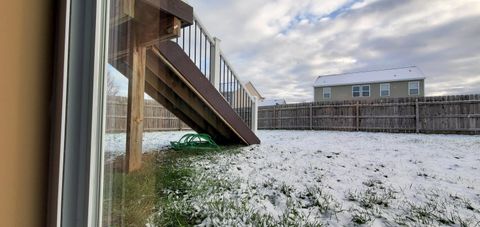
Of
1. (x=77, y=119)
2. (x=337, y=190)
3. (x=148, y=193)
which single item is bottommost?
(x=337, y=190)

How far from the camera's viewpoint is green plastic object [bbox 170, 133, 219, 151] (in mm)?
3336

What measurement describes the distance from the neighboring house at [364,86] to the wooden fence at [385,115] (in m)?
0.98

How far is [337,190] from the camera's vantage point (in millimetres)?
1799

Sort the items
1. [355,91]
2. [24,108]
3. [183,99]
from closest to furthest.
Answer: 1. [24,108]
2. [183,99]
3. [355,91]

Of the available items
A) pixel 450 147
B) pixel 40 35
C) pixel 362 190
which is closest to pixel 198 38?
pixel 362 190

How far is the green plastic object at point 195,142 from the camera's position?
334cm

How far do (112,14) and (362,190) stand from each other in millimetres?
1773

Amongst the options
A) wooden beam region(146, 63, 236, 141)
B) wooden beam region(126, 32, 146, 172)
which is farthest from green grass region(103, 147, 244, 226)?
wooden beam region(146, 63, 236, 141)

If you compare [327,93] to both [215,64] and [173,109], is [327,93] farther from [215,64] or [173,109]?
[173,109]

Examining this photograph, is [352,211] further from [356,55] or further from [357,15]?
[356,55]

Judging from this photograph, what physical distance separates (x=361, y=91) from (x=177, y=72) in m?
8.49

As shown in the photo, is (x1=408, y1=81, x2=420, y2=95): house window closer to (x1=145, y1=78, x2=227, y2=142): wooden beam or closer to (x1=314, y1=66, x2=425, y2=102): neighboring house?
(x1=314, y1=66, x2=425, y2=102): neighboring house

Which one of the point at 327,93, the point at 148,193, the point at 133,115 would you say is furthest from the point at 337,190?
the point at 327,93

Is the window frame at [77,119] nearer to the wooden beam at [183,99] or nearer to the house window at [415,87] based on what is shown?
the wooden beam at [183,99]
